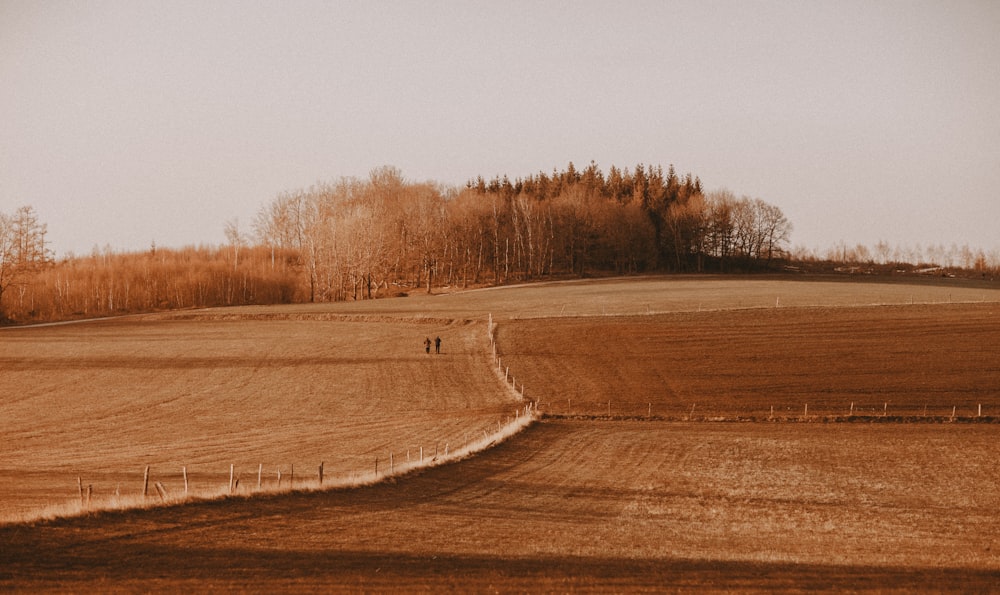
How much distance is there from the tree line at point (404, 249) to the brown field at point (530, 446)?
27.8 meters

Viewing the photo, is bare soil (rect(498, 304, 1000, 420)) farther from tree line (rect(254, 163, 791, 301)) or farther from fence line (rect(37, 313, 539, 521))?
tree line (rect(254, 163, 791, 301))

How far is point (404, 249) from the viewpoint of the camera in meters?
114

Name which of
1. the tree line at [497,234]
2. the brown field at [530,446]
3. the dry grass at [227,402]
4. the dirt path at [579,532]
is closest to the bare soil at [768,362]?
the brown field at [530,446]

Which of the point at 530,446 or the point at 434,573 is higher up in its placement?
the point at 434,573

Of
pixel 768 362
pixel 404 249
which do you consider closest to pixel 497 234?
pixel 404 249

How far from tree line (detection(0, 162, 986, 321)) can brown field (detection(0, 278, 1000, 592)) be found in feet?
91.3

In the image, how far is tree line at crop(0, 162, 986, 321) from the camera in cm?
10256

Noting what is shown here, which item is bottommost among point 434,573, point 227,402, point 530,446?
point 530,446

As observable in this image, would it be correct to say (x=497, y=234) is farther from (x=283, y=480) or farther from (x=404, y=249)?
(x=283, y=480)

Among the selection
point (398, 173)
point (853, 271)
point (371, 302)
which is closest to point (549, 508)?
point (371, 302)

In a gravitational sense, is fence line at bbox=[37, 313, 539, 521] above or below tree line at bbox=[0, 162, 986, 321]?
below

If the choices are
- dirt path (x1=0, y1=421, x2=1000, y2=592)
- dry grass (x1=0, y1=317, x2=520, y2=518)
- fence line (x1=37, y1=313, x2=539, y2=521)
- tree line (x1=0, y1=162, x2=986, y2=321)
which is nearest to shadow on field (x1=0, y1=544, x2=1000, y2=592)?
dirt path (x1=0, y1=421, x2=1000, y2=592)

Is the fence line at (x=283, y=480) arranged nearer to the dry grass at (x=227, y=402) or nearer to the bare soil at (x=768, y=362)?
the dry grass at (x=227, y=402)

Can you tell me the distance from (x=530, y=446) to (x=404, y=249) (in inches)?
3248
